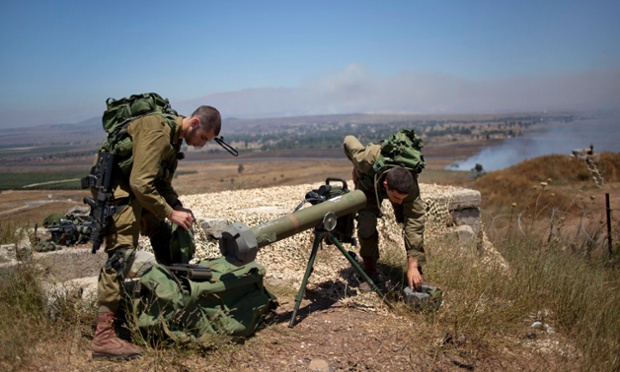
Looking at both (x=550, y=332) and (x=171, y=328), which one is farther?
(x=550, y=332)

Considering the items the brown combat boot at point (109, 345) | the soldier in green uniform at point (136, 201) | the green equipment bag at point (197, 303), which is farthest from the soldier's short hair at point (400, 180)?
the brown combat boot at point (109, 345)

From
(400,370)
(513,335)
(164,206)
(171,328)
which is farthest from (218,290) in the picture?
(513,335)

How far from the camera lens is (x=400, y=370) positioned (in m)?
3.60

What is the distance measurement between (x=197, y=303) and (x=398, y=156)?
Answer: 2.24m

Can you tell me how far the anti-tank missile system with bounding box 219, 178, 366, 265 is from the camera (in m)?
3.50

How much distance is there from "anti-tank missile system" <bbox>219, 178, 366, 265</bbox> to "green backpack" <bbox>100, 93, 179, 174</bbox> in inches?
36.9

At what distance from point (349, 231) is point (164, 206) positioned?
191 centimetres

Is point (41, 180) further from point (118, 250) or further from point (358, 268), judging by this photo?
point (358, 268)

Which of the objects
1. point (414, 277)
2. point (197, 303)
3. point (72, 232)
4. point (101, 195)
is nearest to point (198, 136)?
point (101, 195)

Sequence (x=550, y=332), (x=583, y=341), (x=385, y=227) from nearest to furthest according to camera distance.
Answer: (x=583, y=341) < (x=550, y=332) < (x=385, y=227)

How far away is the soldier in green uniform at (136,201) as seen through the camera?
3.42 meters

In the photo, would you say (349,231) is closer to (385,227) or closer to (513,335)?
(513,335)

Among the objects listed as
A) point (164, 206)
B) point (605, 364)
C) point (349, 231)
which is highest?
point (164, 206)

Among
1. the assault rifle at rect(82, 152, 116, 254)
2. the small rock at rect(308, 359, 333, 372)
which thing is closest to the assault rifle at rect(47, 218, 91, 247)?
the assault rifle at rect(82, 152, 116, 254)
